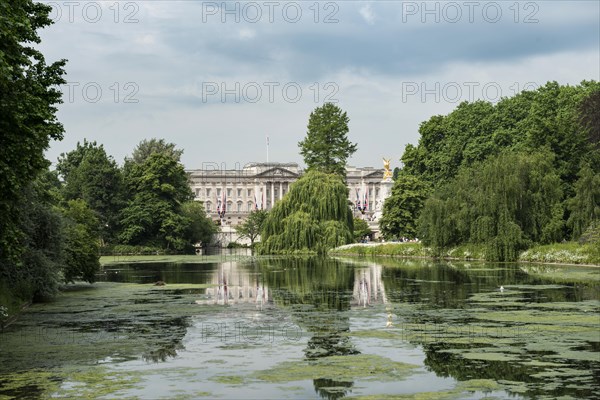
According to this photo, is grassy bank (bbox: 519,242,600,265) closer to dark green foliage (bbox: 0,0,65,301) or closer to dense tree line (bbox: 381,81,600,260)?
dense tree line (bbox: 381,81,600,260)

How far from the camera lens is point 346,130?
330 feet

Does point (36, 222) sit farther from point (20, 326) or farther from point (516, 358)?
point (516, 358)

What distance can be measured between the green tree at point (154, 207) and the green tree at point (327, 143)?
16.0 metres

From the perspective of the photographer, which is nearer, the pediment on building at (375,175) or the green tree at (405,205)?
the green tree at (405,205)

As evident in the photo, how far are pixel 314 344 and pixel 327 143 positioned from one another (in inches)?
3242

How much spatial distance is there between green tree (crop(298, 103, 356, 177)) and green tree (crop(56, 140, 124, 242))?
2293cm

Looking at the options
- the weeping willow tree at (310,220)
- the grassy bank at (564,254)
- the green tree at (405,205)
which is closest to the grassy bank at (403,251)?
the weeping willow tree at (310,220)

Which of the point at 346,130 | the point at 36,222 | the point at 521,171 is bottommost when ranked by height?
the point at 36,222

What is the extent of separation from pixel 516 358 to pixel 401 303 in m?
11.5

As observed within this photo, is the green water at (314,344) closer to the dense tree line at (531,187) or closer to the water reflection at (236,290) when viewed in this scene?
the water reflection at (236,290)


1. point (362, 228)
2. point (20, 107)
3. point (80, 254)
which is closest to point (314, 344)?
point (20, 107)

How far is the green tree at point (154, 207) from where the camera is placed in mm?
90750

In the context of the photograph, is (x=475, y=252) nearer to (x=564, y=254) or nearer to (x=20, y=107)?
(x=564, y=254)

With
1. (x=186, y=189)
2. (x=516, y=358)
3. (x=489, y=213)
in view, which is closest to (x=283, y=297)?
(x=516, y=358)
